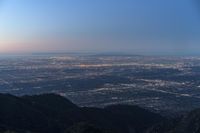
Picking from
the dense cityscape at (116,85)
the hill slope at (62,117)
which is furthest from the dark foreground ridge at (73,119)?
the dense cityscape at (116,85)

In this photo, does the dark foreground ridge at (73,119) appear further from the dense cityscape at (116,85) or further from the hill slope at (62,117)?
the dense cityscape at (116,85)

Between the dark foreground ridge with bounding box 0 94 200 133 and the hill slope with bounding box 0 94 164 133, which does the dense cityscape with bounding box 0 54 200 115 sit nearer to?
the hill slope with bounding box 0 94 164 133

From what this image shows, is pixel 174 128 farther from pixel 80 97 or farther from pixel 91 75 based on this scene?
pixel 91 75

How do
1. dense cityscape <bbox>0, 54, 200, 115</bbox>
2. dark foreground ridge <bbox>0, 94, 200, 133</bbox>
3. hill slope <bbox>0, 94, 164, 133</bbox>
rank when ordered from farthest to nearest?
1. dense cityscape <bbox>0, 54, 200, 115</bbox>
2. hill slope <bbox>0, 94, 164, 133</bbox>
3. dark foreground ridge <bbox>0, 94, 200, 133</bbox>

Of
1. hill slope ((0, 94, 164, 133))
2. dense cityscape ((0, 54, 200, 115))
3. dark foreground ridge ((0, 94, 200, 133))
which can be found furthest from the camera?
dense cityscape ((0, 54, 200, 115))

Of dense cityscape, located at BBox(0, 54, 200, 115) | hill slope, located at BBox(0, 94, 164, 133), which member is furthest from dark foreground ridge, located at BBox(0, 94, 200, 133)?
dense cityscape, located at BBox(0, 54, 200, 115)

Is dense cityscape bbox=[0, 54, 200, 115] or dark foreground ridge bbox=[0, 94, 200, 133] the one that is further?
dense cityscape bbox=[0, 54, 200, 115]

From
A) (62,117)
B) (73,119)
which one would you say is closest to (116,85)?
(73,119)

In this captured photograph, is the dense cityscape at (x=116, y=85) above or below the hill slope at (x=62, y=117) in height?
below
